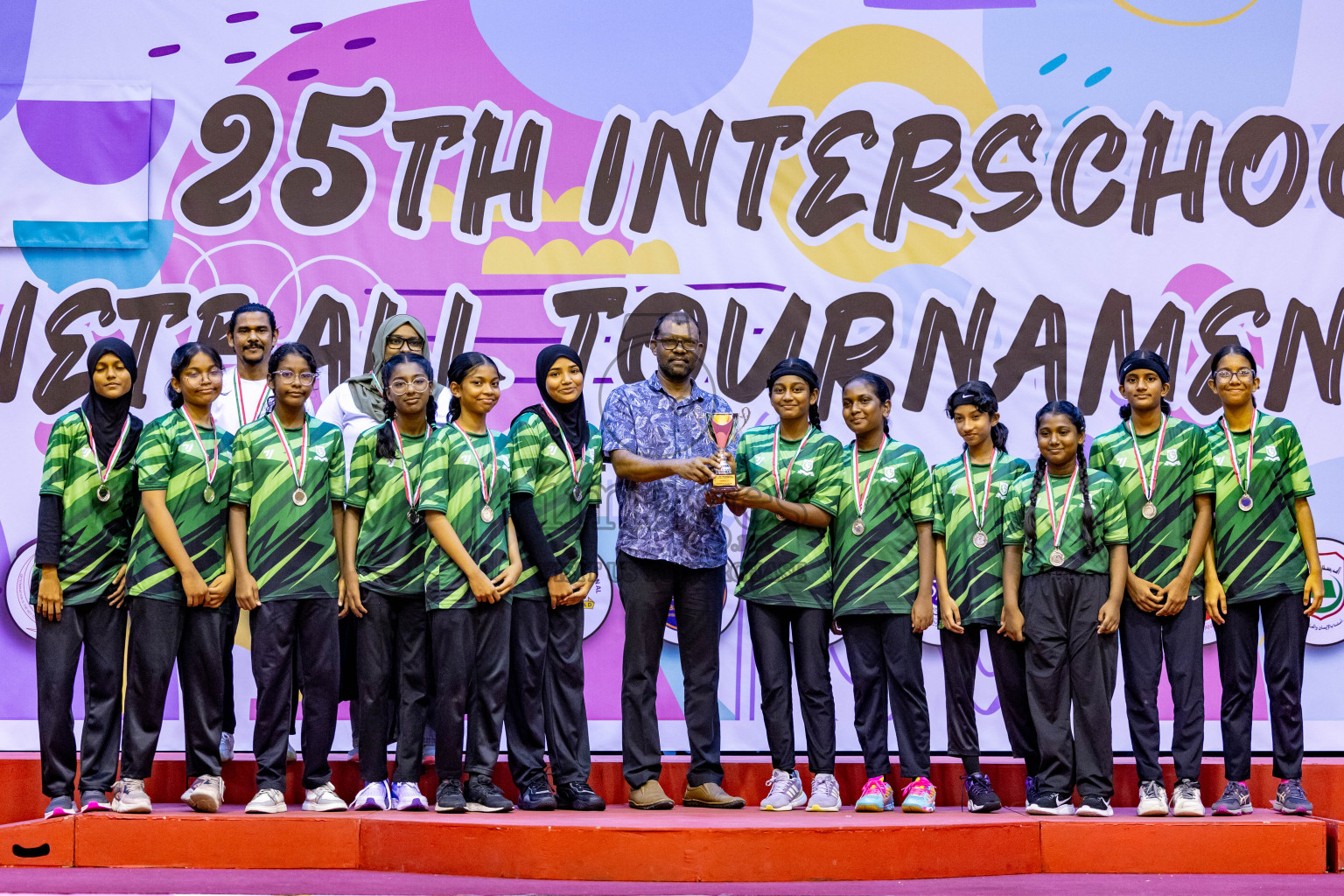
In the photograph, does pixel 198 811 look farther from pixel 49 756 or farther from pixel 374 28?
pixel 374 28

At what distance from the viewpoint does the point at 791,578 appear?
160 inches

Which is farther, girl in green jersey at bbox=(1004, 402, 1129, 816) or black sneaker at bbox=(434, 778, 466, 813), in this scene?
girl in green jersey at bbox=(1004, 402, 1129, 816)

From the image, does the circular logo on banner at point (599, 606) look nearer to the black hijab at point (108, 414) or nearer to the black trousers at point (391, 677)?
the black trousers at point (391, 677)

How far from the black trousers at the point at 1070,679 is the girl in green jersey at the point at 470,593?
1.64m

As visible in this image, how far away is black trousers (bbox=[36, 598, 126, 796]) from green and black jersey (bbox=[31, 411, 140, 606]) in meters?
0.08

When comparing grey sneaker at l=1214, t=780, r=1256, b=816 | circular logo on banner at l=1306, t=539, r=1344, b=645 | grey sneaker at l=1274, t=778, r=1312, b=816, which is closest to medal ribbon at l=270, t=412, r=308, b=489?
grey sneaker at l=1214, t=780, r=1256, b=816

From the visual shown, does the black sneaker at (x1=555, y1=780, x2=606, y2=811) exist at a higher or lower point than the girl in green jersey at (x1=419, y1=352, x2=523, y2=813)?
lower

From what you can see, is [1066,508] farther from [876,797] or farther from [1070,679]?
[876,797]

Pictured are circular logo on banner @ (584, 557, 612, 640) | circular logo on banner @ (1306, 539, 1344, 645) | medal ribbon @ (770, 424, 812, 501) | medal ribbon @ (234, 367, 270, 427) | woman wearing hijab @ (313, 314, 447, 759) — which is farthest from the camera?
circular logo on banner @ (584, 557, 612, 640)

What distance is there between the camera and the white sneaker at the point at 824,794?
13.0 feet

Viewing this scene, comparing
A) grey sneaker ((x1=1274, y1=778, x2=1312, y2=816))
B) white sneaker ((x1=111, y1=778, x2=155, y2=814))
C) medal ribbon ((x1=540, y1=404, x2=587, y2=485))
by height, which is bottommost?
grey sneaker ((x1=1274, y1=778, x2=1312, y2=816))

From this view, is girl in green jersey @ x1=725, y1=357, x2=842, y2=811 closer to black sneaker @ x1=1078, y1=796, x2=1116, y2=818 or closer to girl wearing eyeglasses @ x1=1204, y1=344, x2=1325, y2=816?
black sneaker @ x1=1078, y1=796, x2=1116, y2=818

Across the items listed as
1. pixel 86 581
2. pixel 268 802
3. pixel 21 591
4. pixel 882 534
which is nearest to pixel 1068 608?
pixel 882 534

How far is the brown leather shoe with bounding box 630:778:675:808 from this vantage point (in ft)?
13.0
